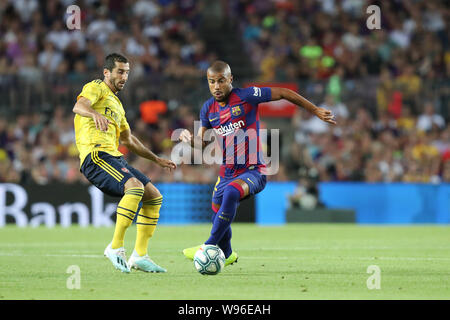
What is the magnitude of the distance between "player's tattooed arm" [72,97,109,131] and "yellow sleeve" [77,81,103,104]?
0.23 feet

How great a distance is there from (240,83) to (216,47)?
3.96 m

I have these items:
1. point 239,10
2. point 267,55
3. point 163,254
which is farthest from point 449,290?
point 239,10

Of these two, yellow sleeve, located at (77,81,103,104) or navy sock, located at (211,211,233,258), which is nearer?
yellow sleeve, located at (77,81,103,104)

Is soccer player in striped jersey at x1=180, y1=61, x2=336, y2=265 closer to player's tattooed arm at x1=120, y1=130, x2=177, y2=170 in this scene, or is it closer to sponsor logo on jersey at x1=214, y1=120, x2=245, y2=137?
sponsor logo on jersey at x1=214, y1=120, x2=245, y2=137

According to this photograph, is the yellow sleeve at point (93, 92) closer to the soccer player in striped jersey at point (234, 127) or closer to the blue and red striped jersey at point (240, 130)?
the soccer player in striped jersey at point (234, 127)

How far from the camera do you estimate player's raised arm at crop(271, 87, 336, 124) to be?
30.1 feet

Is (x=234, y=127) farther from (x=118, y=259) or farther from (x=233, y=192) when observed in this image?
(x=118, y=259)

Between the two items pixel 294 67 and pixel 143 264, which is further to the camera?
pixel 294 67

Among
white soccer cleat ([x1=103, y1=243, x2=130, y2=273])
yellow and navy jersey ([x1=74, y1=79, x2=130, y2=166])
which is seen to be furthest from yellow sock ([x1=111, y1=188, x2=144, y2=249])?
yellow and navy jersey ([x1=74, y1=79, x2=130, y2=166])

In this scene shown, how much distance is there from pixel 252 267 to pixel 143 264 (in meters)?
1.28

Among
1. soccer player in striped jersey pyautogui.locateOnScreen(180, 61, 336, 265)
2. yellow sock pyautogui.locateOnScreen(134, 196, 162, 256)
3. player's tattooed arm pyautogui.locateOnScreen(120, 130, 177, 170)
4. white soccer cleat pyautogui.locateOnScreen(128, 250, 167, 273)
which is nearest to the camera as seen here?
white soccer cleat pyautogui.locateOnScreen(128, 250, 167, 273)

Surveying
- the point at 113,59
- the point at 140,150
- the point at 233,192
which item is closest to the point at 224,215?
the point at 233,192

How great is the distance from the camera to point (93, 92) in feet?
30.6

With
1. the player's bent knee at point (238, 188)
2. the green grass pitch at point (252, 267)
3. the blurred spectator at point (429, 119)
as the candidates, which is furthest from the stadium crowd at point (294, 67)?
the player's bent knee at point (238, 188)
